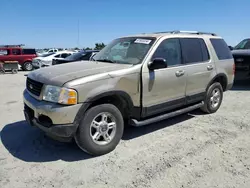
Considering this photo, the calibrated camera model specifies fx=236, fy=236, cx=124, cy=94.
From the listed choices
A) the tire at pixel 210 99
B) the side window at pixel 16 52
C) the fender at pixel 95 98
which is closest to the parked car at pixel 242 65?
the tire at pixel 210 99

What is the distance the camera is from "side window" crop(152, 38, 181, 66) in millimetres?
4217

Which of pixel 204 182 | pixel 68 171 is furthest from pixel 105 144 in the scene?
pixel 204 182

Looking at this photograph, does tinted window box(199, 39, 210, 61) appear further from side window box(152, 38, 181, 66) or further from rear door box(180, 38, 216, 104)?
side window box(152, 38, 181, 66)

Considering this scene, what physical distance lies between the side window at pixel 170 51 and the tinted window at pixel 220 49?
1.36 meters

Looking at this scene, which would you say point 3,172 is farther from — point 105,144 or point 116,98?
point 116,98

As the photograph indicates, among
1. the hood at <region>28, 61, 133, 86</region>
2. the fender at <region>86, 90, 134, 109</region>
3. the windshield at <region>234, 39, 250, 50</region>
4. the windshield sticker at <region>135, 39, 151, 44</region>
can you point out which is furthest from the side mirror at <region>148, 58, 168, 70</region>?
the windshield at <region>234, 39, 250, 50</region>

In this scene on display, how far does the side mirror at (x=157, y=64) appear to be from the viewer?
381 cm

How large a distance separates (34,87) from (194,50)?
324 cm

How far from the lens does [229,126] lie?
4875 mm

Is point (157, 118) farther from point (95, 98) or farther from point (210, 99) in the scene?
point (210, 99)

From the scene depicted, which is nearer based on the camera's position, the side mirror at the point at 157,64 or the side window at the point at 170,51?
the side mirror at the point at 157,64

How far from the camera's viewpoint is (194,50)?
4941 millimetres

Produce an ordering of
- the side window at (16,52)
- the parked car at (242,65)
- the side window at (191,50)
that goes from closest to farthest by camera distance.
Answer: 1. the side window at (191,50)
2. the parked car at (242,65)
3. the side window at (16,52)

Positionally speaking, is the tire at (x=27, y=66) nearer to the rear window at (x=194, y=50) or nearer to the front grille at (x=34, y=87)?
the front grille at (x=34, y=87)
